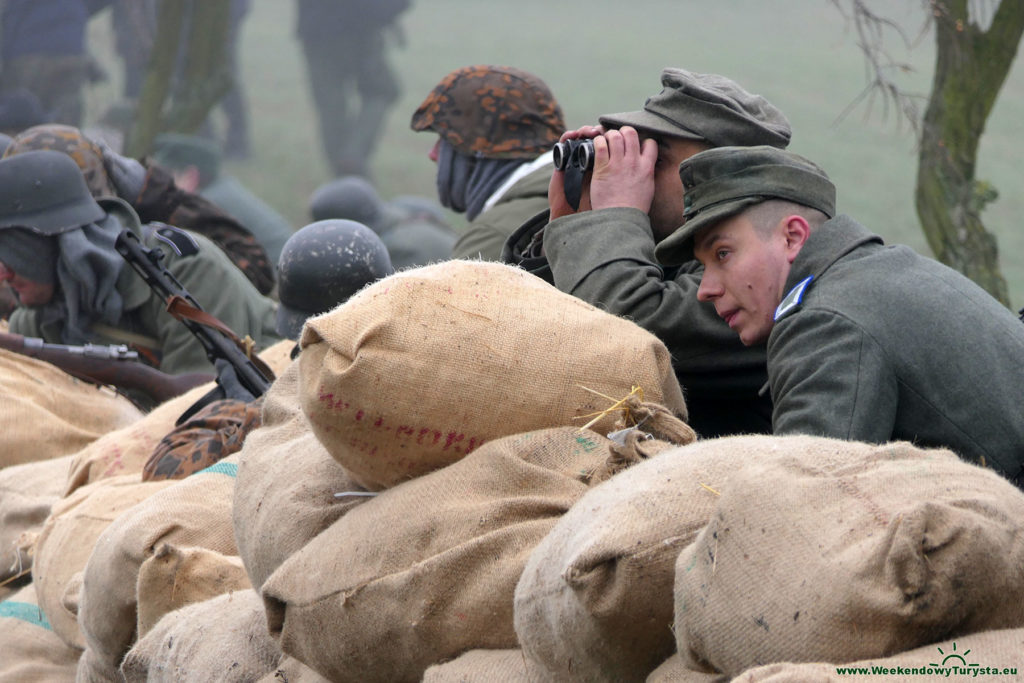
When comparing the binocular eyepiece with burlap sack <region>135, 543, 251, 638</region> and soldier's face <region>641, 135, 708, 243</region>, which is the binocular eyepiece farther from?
burlap sack <region>135, 543, 251, 638</region>

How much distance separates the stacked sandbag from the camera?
11.9ft

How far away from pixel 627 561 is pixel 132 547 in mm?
1423

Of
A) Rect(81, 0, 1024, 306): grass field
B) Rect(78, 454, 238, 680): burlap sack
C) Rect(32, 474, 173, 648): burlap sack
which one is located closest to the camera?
Rect(78, 454, 238, 680): burlap sack

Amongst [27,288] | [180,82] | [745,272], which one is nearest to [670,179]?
[745,272]

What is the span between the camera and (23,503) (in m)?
3.68

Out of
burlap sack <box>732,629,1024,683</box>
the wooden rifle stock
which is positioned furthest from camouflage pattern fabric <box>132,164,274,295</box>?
burlap sack <box>732,629,1024,683</box>

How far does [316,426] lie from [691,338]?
80 cm

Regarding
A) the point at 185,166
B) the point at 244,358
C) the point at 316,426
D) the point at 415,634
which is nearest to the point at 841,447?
the point at 415,634

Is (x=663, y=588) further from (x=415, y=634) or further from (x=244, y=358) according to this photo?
(x=244, y=358)

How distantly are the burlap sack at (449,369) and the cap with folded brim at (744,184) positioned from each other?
0.37 m

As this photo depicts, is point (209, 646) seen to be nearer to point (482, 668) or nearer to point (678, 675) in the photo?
point (482, 668)

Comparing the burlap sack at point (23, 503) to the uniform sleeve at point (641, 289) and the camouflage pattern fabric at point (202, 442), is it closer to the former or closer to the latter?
the camouflage pattern fabric at point (202, 442)

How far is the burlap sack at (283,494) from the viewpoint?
1993 millimetres

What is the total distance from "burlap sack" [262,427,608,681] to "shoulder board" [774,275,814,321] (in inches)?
17.0
